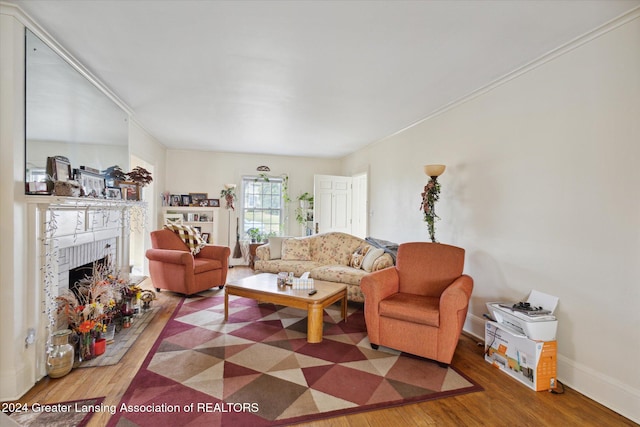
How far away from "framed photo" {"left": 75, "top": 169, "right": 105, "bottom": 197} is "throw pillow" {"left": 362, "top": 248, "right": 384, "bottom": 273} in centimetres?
310

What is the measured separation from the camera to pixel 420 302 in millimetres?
2615

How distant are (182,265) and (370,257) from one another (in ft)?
8.20

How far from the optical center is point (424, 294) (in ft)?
9.57

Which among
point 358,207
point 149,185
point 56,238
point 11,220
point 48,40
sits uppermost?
point 48,40

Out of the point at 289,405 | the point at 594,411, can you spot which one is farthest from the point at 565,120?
the point at 289,405

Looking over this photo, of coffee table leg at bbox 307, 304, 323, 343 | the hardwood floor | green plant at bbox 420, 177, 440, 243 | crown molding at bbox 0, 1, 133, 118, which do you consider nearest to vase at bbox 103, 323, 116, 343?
the hardwood floor

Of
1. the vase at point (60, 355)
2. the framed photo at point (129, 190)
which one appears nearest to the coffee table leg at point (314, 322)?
the vase at point (60, 355)

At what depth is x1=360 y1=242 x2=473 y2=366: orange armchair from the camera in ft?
7.71

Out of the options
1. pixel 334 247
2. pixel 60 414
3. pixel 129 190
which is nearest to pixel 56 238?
pixel 60 414

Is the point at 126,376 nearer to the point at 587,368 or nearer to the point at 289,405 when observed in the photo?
the point at 289,405

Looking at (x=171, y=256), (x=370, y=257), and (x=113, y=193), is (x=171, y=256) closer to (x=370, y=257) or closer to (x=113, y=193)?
(x=113, y=193)

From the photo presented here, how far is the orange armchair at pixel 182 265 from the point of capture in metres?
3.98

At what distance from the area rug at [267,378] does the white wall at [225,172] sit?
147 inches

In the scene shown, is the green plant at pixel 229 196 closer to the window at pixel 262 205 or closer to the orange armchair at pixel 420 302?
the window at pixel 262 205
